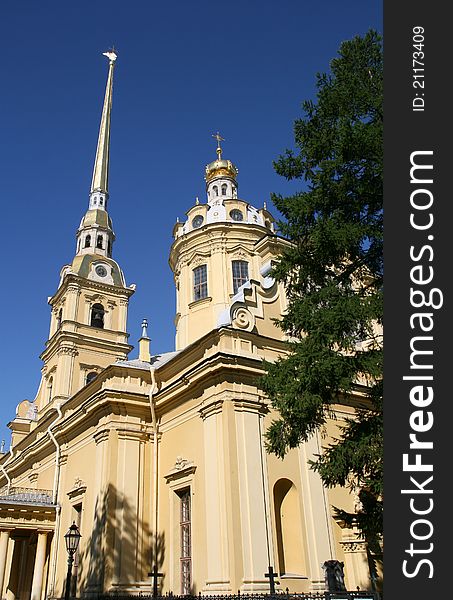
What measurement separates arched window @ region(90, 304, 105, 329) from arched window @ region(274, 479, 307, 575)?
20348 millimetres

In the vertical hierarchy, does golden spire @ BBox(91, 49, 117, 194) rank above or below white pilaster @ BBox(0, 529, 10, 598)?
above

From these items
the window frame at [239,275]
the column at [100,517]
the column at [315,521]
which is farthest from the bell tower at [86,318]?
the column at [315,521]

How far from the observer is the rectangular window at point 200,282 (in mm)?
25781

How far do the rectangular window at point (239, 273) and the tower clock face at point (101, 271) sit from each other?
12.9m

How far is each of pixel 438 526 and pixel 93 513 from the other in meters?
16.7

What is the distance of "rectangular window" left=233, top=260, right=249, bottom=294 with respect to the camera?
83.5ft

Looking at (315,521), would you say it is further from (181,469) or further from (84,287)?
(84,287)

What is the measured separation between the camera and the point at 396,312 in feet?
18.0

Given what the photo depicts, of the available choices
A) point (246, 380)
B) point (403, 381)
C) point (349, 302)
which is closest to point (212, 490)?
point (246, 380)

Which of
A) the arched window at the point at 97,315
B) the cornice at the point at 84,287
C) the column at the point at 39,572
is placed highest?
the cornice at the point at 84,287

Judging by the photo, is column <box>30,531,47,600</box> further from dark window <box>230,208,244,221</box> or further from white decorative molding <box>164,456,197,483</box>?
dark window <box>230,208,244,221</box>

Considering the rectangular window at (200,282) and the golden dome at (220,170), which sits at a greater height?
the golden dome at (220,170)

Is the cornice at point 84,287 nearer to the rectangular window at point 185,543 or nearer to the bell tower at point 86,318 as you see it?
the bell tower at point 86,318

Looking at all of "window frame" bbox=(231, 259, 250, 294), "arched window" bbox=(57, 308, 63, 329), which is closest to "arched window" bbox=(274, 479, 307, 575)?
"window frame" bbox=(231, 259, 250, 294)
